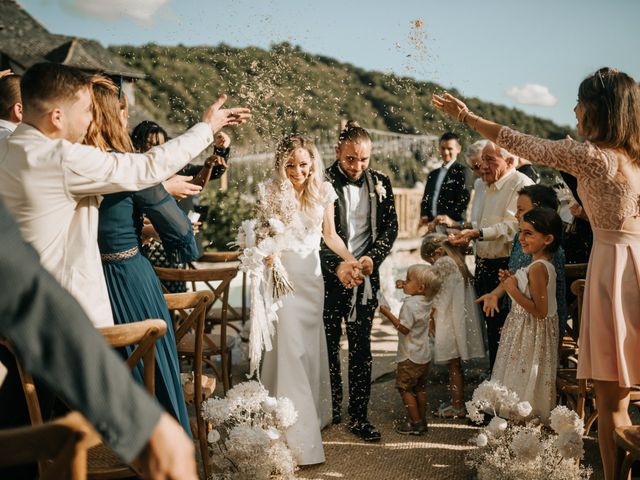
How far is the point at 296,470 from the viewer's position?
12.0ft

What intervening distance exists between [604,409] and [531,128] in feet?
105

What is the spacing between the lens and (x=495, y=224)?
4.67m

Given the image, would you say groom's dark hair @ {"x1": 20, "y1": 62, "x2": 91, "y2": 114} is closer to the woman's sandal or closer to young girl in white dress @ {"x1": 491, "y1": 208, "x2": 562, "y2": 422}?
young girl in white dress @ {"x1": 491, "y1": 208, "x2": 562, "y2": 422}

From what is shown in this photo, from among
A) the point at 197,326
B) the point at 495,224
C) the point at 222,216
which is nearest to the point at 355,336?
the point at 495,224

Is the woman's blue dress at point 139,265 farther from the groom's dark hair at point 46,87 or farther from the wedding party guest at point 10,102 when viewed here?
the wedding party guest at point 10,102

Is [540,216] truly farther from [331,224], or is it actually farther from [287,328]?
[287,328]

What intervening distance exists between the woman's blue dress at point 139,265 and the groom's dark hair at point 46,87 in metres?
0.50

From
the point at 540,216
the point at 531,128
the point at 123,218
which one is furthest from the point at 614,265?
the point at 531,128

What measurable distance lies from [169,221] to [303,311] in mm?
1352

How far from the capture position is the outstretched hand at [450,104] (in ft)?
11.1

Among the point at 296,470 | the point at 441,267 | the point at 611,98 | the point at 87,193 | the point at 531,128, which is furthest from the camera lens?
the point at 531,128

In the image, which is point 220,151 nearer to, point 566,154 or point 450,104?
point 450,104

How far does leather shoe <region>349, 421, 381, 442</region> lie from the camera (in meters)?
4.22

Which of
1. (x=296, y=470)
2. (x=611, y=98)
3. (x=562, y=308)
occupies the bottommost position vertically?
(x=296, y=470)
